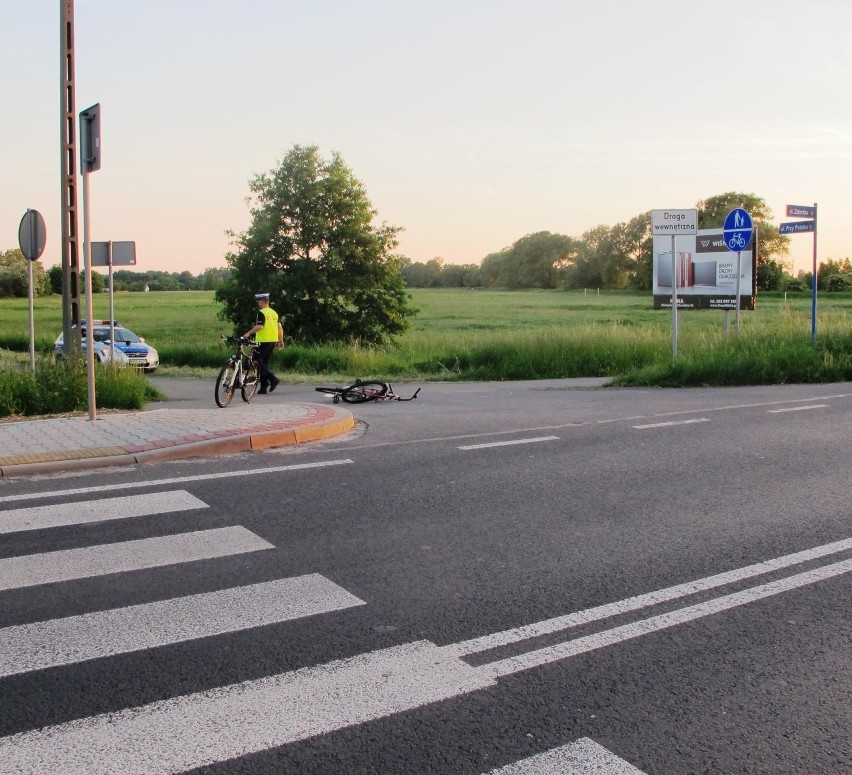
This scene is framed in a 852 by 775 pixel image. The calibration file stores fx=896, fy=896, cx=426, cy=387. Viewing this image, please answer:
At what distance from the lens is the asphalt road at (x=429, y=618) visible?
3137 mm

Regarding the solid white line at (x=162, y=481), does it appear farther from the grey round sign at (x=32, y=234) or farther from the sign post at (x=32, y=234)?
the grey round sign at (x=32, y=234)

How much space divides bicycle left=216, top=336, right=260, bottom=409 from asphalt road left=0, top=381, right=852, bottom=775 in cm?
556

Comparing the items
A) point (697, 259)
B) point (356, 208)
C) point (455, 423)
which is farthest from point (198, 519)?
point (356, 208)

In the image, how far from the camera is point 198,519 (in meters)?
6.21

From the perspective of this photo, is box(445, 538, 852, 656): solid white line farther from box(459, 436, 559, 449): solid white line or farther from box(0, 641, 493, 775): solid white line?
box(459, 436, 559, 449): solid white line

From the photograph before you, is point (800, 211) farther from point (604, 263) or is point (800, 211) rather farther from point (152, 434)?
point (604, 263)

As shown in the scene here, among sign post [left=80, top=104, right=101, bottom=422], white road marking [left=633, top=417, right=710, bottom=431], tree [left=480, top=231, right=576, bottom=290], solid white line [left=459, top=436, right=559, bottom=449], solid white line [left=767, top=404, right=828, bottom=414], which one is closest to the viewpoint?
solid white line [left=459, top=436, right=559, bottom=449]

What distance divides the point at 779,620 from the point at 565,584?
1.08 meters

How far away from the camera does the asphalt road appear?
→ 10.3ft

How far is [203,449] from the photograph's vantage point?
8.87 m

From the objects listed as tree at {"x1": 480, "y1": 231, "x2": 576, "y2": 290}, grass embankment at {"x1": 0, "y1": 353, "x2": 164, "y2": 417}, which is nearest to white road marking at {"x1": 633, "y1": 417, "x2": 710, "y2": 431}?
grass embankment at {"x1": 0, "y1": 353, "x2": 164, "y2": 417}

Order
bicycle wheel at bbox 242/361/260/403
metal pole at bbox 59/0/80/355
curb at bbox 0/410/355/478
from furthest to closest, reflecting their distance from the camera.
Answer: bicycle wheel at bbox 242/361/260/403 → metal pole at bbox 59/0/80/355 → curb at bbox 0/410/355/478

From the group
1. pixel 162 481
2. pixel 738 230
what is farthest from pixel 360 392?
pixel 738 230

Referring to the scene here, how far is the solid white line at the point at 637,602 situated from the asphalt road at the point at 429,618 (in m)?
0.02
